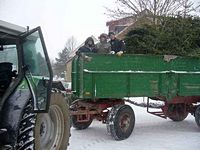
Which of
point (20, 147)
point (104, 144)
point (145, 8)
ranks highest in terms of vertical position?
point (145, 8)

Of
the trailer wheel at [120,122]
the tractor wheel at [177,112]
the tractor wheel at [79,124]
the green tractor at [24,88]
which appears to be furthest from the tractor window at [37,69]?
the tractor wheel at [177,112]

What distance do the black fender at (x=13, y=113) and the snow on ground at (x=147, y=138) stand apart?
2.73 meters

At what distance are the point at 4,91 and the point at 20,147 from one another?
0.92 m

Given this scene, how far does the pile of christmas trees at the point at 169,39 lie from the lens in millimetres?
18688

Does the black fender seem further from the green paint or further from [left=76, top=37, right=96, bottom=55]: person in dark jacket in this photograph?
[left=76, top=37, right=96, bottom=55]: person in dark jacket

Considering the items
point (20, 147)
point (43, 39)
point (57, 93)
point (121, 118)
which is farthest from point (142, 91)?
point (20, 147)

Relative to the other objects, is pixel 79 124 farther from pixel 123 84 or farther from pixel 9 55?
pixel 9 55

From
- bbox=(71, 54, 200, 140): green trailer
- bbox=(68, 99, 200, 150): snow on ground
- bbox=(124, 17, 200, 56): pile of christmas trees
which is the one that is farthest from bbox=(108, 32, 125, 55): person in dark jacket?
bbox=(124, 17, 200, 56): pile of christmas trees

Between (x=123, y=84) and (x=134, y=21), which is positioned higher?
(x=134, y=21)

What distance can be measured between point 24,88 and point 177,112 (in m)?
6.44

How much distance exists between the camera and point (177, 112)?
36.7 ft

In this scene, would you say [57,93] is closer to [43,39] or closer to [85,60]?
[43,39]

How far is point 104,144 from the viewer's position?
8.48 m

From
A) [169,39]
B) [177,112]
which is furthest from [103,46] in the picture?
[169,39]
